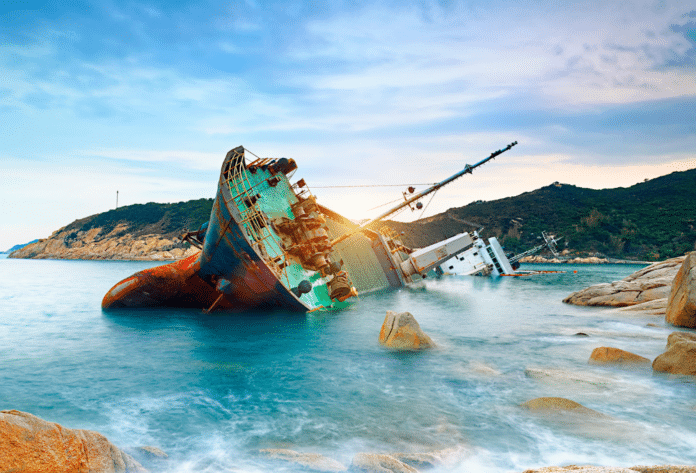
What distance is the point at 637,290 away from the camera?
20.2m

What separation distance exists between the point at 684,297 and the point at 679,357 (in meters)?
5.99

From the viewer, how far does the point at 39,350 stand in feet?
43.4

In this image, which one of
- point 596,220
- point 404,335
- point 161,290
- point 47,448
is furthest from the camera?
point 596,220

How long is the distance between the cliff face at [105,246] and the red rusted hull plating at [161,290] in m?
76.0

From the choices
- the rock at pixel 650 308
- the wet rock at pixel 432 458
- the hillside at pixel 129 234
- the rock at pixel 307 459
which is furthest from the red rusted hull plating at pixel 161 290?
the hillside at pixel 129 234

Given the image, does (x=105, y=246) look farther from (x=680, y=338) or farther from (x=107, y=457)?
(x=680, y=338)

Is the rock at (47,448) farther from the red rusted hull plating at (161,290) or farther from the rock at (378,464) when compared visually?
the red rusted hull plating at (161,290)

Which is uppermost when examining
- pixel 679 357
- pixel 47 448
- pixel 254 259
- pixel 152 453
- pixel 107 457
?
pixel 254 259

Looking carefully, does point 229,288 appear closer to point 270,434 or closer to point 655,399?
point 270,434

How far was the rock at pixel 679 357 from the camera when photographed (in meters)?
9.12

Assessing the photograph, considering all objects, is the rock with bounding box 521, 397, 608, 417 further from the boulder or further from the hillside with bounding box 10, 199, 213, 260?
the hillside with bounding box 10, 199, 213, 260

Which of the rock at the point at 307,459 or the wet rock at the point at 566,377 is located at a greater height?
the rock at the point at 307,459

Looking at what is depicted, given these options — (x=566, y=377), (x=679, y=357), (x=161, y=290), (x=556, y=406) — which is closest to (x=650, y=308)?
(x=679, y=357)

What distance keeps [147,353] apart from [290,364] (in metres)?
4.72
